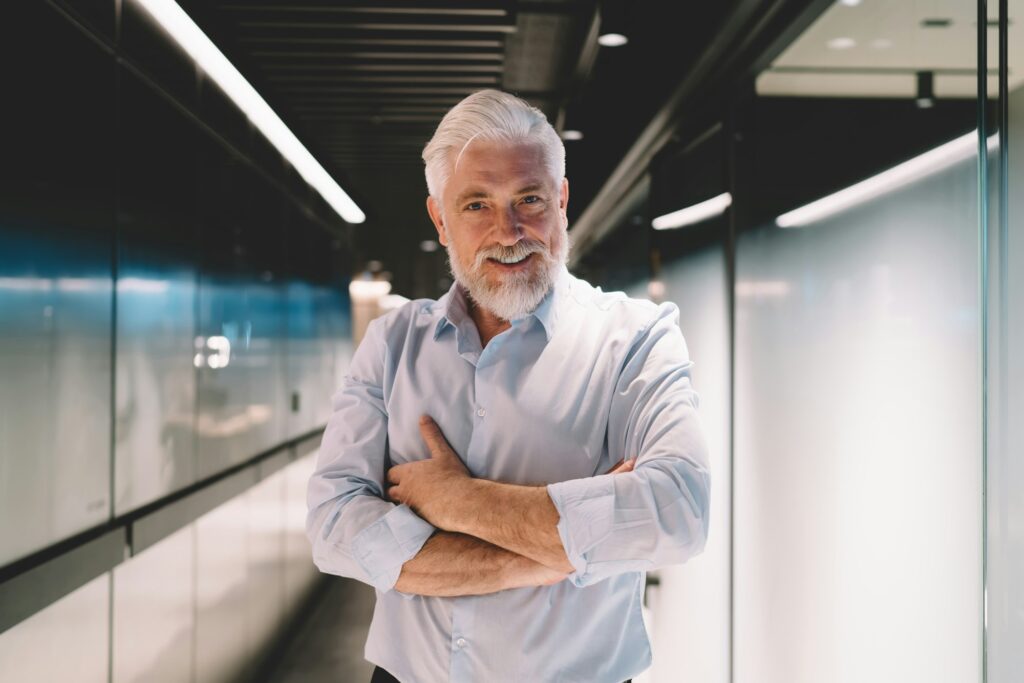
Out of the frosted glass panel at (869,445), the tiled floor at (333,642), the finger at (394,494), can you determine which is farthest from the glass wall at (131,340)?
the frosted glass panel at (869,445)

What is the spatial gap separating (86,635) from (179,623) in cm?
108

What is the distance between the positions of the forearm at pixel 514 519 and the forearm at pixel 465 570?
0.06 feet

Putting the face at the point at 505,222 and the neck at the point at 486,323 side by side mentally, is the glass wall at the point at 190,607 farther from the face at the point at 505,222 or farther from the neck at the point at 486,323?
the face at the point at 505,222

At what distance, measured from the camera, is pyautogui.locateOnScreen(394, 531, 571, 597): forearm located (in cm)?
138

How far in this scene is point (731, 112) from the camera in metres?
3.25

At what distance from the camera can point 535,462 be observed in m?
1.53

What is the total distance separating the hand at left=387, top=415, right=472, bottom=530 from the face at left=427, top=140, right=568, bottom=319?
280 mm

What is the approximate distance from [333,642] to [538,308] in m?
4.81

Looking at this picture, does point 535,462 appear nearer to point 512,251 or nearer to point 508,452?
point 508,452

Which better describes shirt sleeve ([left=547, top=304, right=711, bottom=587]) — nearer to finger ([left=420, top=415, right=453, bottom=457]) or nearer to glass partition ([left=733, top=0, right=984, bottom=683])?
finger ([left=420, top=415, right=453, bottom=457])

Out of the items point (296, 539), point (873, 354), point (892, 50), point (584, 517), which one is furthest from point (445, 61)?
point (296, 539)

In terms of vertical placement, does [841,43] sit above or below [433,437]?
above

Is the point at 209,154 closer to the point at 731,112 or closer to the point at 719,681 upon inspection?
the point at 731,112

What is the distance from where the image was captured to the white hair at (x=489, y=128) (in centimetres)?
151
